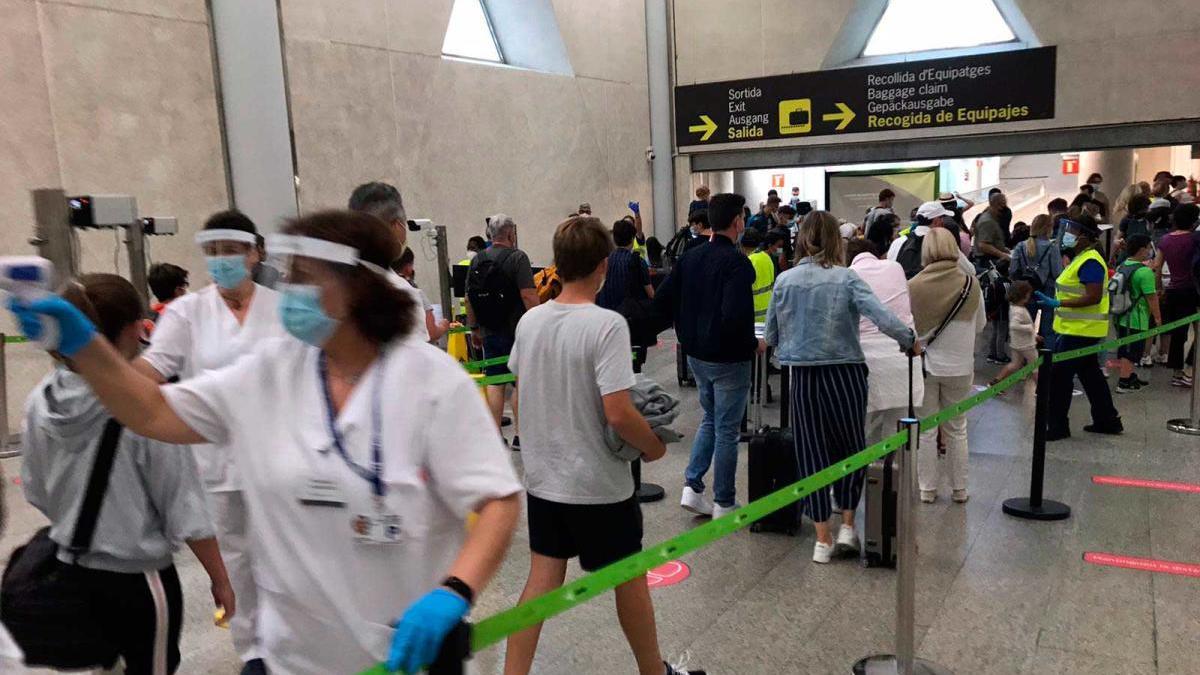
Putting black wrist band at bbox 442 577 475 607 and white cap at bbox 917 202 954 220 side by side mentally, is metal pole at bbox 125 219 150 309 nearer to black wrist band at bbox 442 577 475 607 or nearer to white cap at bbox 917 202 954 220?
black wrist band at bbox 442 577 475 607

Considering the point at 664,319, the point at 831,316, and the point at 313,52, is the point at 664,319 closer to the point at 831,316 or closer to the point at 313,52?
the point at 831,316

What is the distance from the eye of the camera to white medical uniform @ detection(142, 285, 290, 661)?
2684 mm

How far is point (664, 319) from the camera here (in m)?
5.50

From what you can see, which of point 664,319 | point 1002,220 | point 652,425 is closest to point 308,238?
point 652,425

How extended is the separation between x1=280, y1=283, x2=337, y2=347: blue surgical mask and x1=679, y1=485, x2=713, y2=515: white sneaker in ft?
13.0

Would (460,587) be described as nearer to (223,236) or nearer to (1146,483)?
(223,236)

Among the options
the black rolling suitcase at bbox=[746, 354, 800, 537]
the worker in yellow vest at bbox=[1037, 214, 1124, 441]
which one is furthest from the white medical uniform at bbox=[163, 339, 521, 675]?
the worker in yellow vest at bbox=[1037, 214, 1124, 441]

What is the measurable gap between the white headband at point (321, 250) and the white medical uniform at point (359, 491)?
19cm

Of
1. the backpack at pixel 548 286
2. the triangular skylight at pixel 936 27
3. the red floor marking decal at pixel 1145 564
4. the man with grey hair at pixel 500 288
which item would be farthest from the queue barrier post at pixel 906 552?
the triangular skylight at pixel 936 27

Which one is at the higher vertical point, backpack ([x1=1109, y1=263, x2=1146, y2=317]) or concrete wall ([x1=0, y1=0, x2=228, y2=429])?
concrete wall ([x1=0, y1=0, x2=228, y2=429])

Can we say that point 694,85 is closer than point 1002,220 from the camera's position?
No

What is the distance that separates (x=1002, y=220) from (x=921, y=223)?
11.1 ft

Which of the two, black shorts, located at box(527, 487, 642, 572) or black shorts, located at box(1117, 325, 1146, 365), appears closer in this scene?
black shorts, located at box(527, 487, 642, 572)

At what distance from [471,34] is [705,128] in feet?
14.0
